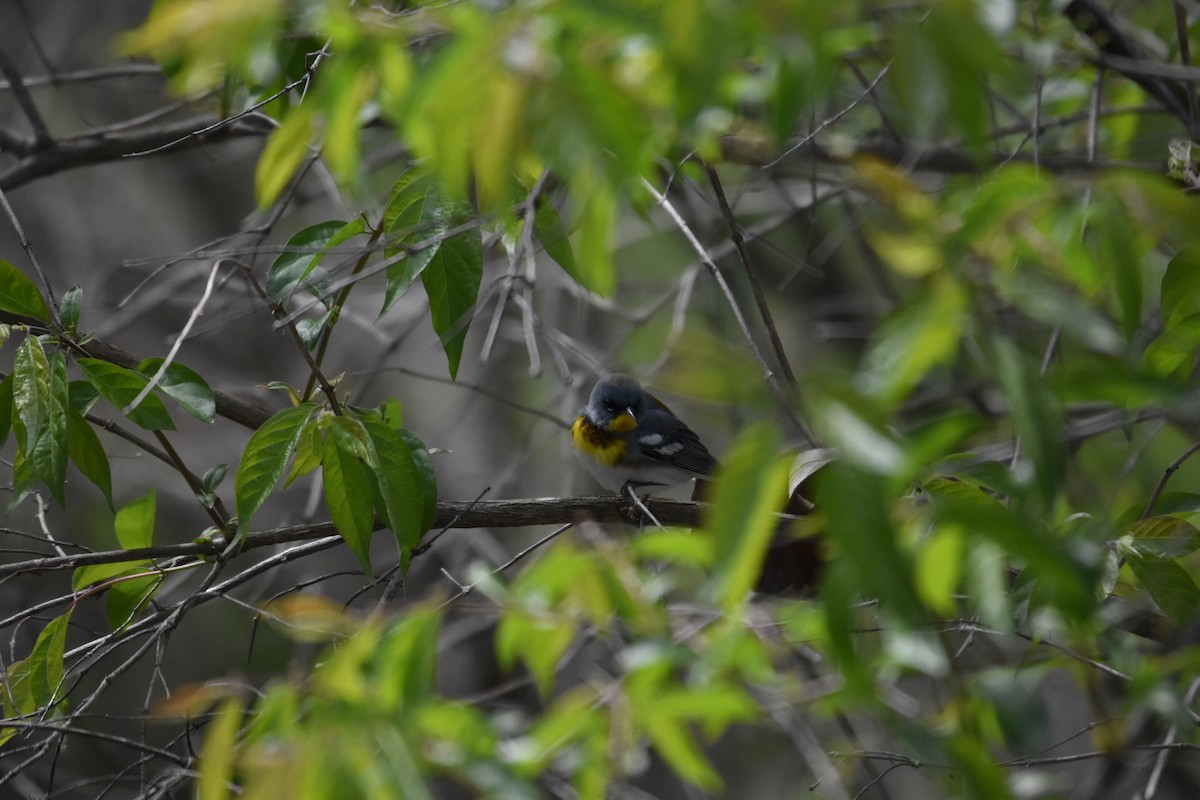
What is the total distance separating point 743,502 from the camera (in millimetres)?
1074

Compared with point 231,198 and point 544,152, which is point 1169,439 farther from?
point 231,198

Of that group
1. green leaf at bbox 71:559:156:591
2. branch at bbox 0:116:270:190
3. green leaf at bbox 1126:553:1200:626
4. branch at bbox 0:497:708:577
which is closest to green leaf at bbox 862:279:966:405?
green leaf at bbox 1126:553:1200:626

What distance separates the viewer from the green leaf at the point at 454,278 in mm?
2139

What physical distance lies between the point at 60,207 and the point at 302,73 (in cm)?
546

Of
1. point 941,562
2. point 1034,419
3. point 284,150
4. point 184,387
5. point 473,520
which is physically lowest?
point 473,520

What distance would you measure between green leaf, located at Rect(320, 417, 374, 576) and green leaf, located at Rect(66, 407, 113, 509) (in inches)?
20.5

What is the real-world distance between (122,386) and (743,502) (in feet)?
5.52

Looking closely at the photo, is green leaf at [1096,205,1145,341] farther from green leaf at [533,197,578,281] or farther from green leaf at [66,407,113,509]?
green leaf at [66,407,113,509]

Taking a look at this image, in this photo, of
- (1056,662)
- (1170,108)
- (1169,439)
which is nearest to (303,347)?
(1056,662)

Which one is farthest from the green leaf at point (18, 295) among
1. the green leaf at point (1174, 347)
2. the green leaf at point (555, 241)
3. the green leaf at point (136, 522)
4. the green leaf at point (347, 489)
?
the green leaf at point (1174, 347)

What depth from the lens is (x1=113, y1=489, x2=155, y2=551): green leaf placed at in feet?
8.24

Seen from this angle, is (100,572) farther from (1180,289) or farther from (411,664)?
(1180,289)

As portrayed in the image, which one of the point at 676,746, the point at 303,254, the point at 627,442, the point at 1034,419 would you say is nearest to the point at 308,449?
the point at 303,254

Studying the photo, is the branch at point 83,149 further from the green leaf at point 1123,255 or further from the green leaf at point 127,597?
the green leaf at point 1123,255
